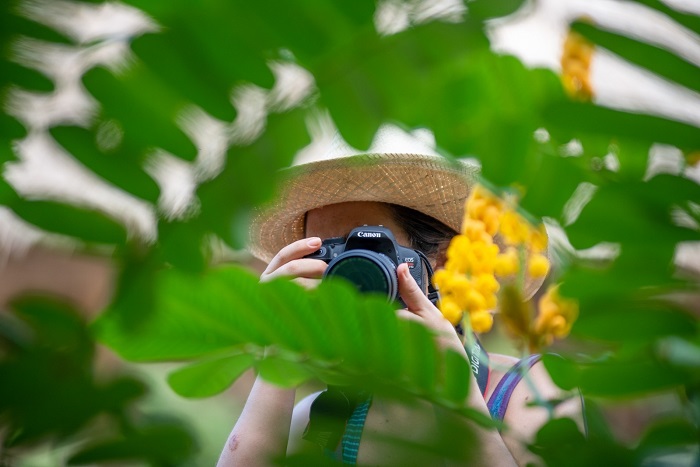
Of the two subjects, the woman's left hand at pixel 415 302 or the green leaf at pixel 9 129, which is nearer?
the green leaf at pixel 9 129

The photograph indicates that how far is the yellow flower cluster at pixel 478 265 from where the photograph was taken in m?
0.74

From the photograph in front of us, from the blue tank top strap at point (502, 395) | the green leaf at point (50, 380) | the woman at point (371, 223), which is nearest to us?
the green leaf at point (50, 380)

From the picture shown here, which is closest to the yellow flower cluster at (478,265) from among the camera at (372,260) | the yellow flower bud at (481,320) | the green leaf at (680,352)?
the yellow flower bud at (481,320)

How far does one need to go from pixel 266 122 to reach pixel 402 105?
69 mm

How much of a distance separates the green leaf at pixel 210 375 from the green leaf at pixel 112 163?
15cm

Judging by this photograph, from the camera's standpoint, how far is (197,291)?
0.41 metres

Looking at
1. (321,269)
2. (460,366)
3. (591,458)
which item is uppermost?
(591,458)

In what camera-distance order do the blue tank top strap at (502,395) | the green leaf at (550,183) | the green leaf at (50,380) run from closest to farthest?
the green leaf at (50,380) → the green leaf at (550,183) → the blue tank top strap at (502,395)

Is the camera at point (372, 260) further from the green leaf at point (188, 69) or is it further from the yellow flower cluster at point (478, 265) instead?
the green leaf at point (188, 69)

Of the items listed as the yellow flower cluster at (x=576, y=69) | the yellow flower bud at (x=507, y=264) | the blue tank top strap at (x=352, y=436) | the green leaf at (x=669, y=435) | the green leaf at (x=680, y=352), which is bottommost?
the yellow flower bud at (x=507, y=264)

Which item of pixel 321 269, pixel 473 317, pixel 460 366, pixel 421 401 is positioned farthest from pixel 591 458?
pixel 321 269

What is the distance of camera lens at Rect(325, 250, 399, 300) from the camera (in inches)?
39.8

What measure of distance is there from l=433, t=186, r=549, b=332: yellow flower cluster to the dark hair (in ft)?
2.48

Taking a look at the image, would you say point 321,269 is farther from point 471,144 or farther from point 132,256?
point 132,256
